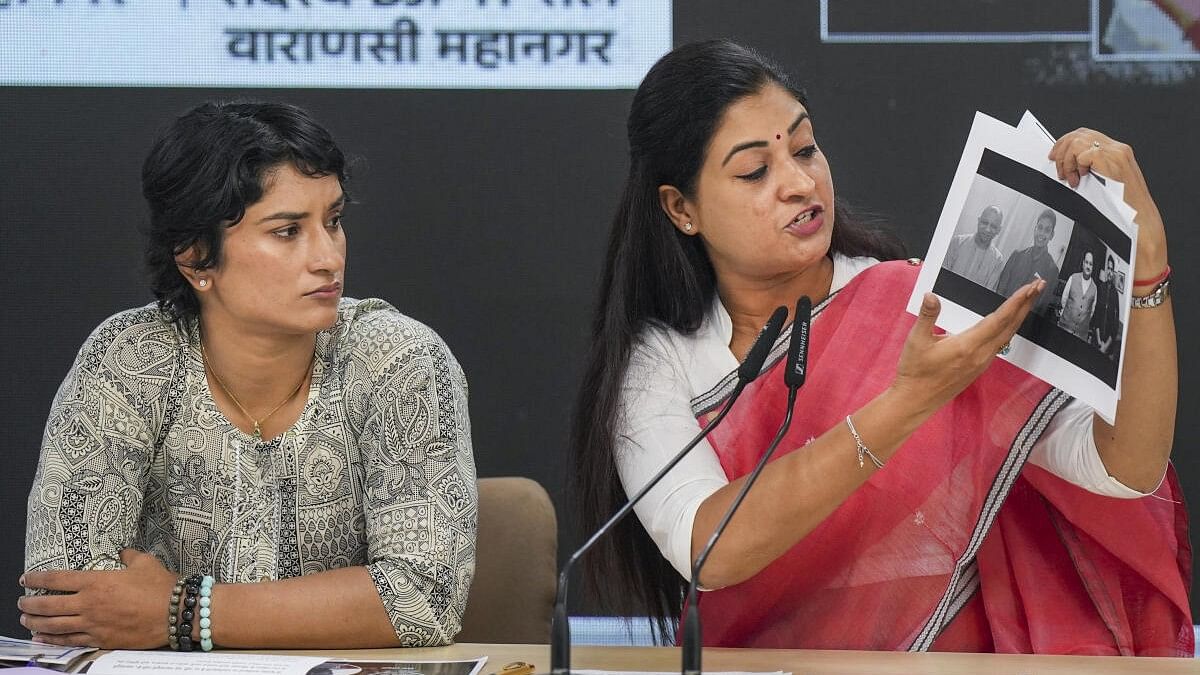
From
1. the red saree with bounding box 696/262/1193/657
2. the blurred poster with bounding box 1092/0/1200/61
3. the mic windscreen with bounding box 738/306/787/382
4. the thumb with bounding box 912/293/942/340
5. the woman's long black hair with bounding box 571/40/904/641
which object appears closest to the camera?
the mic windscreen with bounding box 738/306/787/382

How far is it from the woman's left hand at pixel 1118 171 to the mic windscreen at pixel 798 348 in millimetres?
369

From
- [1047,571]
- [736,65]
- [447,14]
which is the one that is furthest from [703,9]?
[1047,571]

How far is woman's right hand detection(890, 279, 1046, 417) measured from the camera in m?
1.54

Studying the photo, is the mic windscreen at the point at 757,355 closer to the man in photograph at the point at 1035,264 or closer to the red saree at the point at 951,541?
the man in photograph at the point at 1035,264

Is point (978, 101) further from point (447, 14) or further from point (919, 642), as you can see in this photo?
point (919, 642)

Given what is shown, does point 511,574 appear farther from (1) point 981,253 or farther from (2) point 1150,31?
(2) point 1150,31

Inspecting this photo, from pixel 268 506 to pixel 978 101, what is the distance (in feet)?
5.70

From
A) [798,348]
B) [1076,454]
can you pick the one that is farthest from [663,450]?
[1076,454]

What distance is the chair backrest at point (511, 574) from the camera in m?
2.16

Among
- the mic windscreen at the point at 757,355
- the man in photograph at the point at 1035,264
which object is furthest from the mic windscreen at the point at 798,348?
the man in photograph at the point at 1035,264

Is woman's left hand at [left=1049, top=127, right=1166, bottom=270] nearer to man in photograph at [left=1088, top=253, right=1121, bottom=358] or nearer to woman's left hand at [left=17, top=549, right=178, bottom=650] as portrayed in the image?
man in photograph at [left=1088, top=253, right=1121, bottom=358]

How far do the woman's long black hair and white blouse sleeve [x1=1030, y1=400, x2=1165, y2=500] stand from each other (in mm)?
399

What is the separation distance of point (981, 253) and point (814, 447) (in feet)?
1.01

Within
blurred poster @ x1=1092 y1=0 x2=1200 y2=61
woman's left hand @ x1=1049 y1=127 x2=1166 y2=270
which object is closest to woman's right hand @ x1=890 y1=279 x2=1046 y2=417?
woman's left hand @ x1=1049 y1=127 x2=1166 y2=270
